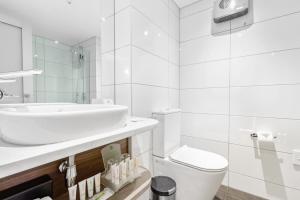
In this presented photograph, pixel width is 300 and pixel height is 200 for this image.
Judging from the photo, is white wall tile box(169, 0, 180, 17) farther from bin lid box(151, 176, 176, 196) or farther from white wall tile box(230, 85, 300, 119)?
bin lid box(151, 176, 176, 196)

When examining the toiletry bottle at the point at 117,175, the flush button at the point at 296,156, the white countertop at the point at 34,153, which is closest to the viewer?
the white countertop at the point at 34,153

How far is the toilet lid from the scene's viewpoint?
3.46ft

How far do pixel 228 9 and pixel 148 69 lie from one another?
0.95 m

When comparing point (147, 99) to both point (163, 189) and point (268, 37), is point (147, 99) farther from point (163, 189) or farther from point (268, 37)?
point (268, 37)

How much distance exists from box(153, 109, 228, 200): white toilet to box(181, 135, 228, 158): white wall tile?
1.15 ft

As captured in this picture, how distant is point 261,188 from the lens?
1.33m

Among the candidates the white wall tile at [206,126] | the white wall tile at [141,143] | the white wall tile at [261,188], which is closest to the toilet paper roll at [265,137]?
the white wall tile at [206,126]

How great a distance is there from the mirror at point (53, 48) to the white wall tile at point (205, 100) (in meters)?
1.02

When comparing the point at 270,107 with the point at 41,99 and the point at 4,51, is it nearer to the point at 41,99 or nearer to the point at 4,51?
the point at 41,99

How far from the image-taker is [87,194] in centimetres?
69

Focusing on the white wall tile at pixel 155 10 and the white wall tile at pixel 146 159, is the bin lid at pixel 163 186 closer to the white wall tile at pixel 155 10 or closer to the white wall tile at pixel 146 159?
the white wall tile at pixel 146 159

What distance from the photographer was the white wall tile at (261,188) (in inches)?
48.2

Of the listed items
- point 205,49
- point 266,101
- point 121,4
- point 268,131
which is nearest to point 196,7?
point 205,49

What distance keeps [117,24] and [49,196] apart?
1132 mm
